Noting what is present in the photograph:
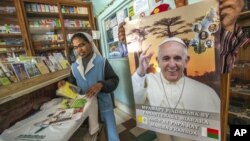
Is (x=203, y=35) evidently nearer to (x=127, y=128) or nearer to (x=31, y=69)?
(x=31, y=69)

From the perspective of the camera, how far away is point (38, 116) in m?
1.12

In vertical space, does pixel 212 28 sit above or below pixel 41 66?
above

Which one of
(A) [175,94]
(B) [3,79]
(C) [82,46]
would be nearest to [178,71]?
(A) [175,94]

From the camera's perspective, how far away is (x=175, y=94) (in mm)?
974

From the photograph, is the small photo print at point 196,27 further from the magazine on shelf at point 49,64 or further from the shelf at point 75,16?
the shelf at point 75,16

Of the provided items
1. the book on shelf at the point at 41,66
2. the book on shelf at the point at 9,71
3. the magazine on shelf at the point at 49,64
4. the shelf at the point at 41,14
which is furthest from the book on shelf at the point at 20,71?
the shelf at the point at 41,14

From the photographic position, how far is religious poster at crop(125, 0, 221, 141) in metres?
0.83

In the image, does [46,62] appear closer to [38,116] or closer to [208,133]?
[38,116]

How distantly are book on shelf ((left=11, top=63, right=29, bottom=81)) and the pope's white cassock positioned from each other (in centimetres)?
90

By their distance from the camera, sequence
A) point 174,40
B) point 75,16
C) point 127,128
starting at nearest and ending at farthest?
point 174,40
point 127,128
point 75,16

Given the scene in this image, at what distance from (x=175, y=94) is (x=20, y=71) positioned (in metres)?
1.21

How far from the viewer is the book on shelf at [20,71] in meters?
1.26

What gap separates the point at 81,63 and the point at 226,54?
123 centimetres

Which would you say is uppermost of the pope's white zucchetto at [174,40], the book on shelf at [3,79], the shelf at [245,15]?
the shelf at [245,15]
